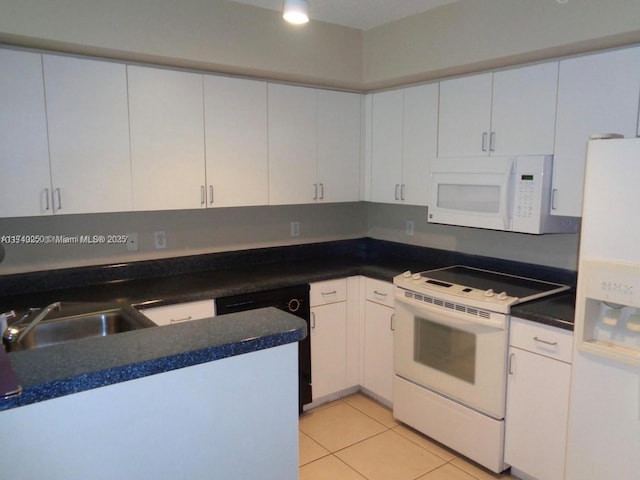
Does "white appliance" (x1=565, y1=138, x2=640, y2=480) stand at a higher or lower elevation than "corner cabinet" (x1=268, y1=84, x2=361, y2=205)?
lower

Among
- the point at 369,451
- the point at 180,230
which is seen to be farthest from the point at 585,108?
the point at 180,230

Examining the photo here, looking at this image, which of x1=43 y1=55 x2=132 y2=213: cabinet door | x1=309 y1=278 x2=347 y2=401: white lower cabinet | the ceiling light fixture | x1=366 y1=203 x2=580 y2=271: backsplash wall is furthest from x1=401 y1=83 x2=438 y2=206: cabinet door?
x1=43 y1=55 x2=132 y2=213: cabinet door

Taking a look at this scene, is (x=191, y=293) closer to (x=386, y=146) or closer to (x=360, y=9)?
(x=386, y=146)

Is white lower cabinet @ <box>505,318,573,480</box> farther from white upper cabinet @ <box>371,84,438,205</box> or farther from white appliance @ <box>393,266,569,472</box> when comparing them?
white upper cabinet @ <box>371,84,438,205</box>

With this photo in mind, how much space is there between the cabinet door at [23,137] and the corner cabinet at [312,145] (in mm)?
1270

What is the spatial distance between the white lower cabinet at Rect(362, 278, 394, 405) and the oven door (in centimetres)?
17

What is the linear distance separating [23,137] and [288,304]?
5.37 ft

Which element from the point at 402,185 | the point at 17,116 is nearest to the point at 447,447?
Answer: the point at 402,185

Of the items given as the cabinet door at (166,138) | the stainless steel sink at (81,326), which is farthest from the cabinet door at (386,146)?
the stainless steel sink at (81,326)

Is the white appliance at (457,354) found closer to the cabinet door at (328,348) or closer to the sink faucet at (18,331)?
the cabinet door at (328,348)

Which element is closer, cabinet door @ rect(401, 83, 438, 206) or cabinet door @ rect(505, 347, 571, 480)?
cabinet door @ rect(505, 347, 571, 480)

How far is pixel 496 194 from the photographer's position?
2656 mm

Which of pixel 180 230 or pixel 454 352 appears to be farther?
pixel 180 230

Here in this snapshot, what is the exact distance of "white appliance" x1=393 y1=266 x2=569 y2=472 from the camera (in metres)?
2.47
